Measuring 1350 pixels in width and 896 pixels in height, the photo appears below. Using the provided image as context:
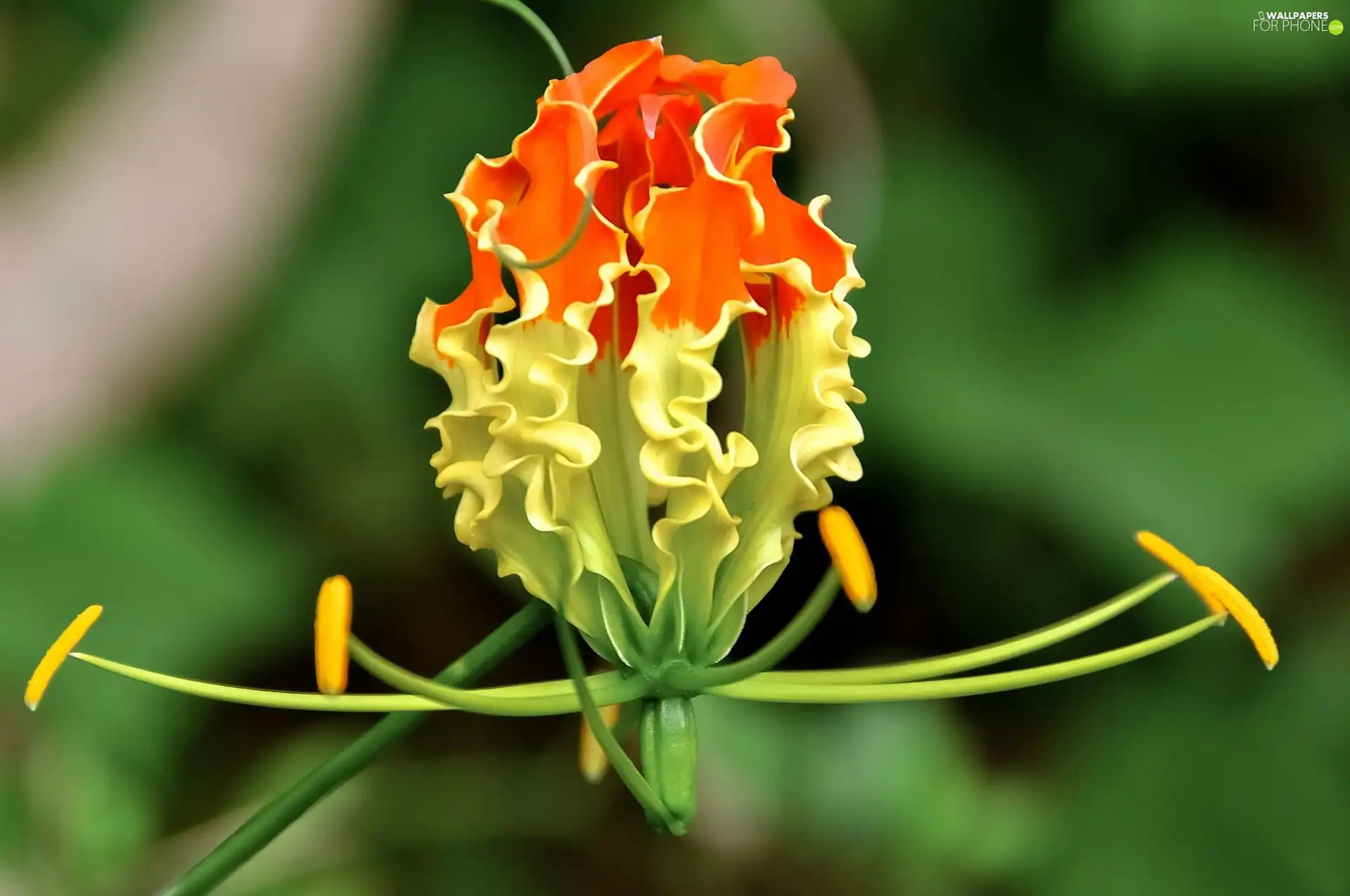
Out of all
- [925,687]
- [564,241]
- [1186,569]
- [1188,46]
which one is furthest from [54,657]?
[1188,46]

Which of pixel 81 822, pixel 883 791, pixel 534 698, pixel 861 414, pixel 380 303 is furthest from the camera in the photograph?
pixel 380 303

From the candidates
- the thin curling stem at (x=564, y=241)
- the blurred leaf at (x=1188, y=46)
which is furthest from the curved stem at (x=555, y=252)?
the blurred leaf at (x=1188, y=46)

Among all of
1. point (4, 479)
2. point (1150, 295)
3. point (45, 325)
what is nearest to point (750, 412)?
point (45, 325)

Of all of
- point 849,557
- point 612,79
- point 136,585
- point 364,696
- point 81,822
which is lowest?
point 81,822

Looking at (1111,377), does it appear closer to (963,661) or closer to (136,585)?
(963,661)

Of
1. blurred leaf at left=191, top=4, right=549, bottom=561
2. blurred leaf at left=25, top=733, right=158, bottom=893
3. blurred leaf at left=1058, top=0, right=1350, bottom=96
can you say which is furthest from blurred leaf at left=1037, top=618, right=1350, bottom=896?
blurred leaf at left=25, top=733, right=158, bottom=893

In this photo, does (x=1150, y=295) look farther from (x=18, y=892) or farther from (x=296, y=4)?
(x=18, y=892)

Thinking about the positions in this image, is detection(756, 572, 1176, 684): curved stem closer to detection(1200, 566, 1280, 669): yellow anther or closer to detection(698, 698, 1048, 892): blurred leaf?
detection(1200, 566, 1280, 669): yellow anther
